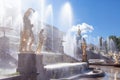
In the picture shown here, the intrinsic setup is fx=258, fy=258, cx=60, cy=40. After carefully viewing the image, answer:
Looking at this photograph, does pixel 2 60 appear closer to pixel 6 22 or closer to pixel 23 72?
pixel 23 72

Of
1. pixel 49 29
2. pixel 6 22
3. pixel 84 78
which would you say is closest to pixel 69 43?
pixel 49 29

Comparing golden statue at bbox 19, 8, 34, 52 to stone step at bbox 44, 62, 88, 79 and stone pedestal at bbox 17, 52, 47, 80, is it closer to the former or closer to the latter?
stone pedestal at bbox 17, 52, 47, 80

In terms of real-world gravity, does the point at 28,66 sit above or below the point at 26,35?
below

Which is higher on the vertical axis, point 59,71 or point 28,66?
point 28,66

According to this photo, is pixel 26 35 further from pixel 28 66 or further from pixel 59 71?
pixel 59 71

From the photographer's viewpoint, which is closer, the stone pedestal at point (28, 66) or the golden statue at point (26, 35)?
the stone pedestal at point (28, 66)

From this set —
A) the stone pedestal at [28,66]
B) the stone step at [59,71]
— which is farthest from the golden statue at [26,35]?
the stone step at [59,71]

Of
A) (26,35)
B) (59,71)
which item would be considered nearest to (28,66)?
(26,35)

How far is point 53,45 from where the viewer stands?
4528cm

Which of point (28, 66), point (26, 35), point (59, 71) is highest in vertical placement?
point (26, 35)

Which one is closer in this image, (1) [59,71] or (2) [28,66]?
(2) [28,66]

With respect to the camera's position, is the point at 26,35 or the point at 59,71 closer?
the point at 26,35

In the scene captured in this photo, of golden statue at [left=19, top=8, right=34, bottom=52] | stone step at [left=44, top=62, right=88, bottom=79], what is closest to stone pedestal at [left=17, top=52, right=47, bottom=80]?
golden statue at [left=19, top=8, right=34, bottom=52]

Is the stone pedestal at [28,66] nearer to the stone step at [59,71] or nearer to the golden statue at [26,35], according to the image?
the golden statue at [26,35]
